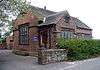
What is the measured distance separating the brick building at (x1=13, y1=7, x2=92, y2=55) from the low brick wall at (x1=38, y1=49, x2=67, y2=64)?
3.74 metres

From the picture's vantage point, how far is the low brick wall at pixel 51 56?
883 inches

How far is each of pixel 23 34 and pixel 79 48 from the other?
34.8 feet

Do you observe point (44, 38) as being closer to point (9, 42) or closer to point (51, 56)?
point (51, 56)

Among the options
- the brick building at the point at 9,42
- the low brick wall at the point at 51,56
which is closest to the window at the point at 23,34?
the low brick wall at the point at 51,56

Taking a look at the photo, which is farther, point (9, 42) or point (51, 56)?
point (9, 42)

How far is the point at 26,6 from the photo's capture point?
88.8 feet

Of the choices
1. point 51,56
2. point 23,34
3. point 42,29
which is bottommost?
point 51,56

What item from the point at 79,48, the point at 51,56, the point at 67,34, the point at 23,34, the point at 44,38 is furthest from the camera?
the point at 23,34

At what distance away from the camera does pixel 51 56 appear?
2312 centimetres

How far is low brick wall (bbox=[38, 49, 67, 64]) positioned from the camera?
22.4m

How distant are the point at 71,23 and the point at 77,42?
545cm

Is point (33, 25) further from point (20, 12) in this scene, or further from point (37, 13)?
point (20, 12)

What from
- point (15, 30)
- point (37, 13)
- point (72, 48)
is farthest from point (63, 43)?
point (15, 30)

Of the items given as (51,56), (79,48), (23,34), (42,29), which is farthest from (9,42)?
(51,56)
